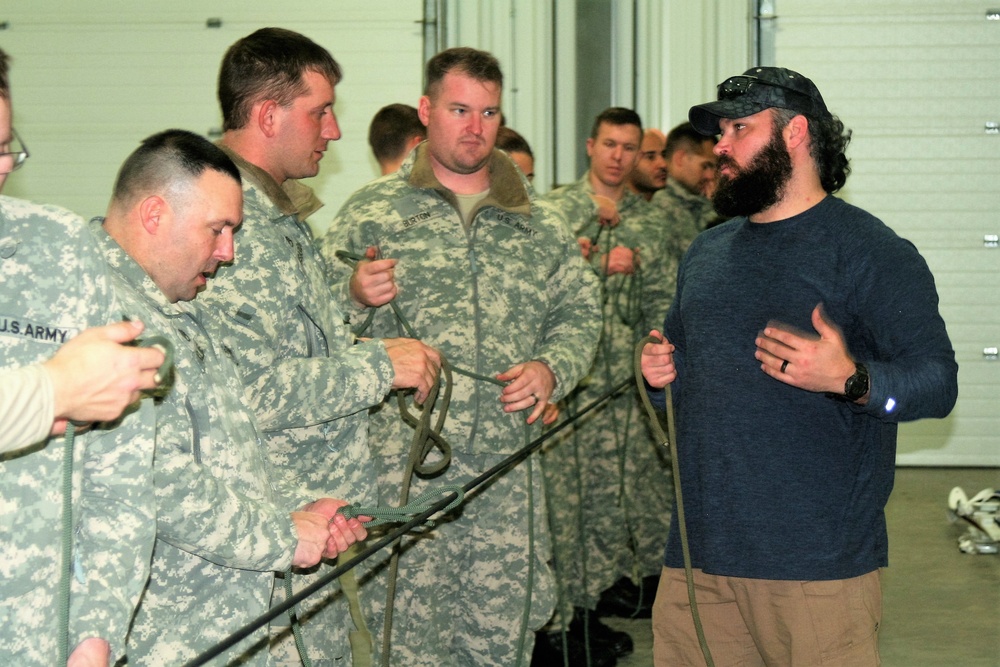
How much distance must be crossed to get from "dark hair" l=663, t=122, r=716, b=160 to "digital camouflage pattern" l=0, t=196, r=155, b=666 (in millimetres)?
4640

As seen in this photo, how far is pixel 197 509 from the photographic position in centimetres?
209

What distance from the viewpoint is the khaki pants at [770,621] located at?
8.60 ft

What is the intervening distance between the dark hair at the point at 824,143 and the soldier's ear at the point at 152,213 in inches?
56.9

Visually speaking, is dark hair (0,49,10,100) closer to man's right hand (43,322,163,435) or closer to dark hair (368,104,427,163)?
man's right hand (43,322,163,435)

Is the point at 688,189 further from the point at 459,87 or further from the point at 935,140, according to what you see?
the point at 935,140

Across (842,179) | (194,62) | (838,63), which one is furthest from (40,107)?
(842,179)

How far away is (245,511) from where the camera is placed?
218cm

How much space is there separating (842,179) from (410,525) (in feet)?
4.50

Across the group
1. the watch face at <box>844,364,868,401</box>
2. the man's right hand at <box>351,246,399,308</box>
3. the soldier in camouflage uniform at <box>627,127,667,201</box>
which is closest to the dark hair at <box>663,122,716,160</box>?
the soldier in camouflage uniform at <box>627,127,667,201</box>

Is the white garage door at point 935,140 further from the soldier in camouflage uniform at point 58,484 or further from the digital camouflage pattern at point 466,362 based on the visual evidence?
the soldier in camouflage uniform at point 58,484

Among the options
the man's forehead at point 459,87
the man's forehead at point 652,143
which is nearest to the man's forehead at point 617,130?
the man's forehead at point 652,143

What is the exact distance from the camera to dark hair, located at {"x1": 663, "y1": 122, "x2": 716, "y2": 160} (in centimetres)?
621

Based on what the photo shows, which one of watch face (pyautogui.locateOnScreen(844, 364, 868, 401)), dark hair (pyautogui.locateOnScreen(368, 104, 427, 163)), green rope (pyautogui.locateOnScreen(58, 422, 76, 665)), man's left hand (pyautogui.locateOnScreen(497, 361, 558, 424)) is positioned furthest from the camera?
dark hair (pyautogui.locateOnScreen(368, 104, 427, 163))

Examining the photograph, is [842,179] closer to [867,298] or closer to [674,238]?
[867,298]
